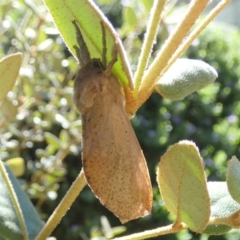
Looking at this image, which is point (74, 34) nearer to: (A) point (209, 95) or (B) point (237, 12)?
(A) point (209, 95)

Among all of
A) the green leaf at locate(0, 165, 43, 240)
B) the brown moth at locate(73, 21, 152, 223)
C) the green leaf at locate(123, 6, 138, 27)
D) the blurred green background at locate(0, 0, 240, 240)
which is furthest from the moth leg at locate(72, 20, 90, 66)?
the green leaf at locate(123, 6, 138, 27)

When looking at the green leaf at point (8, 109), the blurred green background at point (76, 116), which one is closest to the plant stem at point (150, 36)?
the blurred green background at point (76, 116)

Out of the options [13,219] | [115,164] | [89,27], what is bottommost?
[13,219]

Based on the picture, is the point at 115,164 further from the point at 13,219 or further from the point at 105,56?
the point at 13,219

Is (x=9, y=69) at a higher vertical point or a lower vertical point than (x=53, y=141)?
higher


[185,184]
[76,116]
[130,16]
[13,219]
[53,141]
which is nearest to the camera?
[185,184]

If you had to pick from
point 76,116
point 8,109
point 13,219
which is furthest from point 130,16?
point 76,116

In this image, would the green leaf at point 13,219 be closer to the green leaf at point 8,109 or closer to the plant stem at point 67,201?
the plant stem at point 67,201
